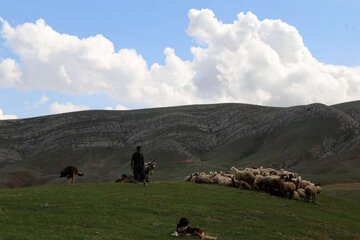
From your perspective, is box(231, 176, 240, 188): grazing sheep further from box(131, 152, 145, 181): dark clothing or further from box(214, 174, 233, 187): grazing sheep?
box(131, 152, 145, 181): dark clothing

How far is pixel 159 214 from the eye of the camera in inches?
1041

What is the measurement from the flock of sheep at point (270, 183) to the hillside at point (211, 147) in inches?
3127

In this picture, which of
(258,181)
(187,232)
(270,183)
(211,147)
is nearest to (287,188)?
(270,183)

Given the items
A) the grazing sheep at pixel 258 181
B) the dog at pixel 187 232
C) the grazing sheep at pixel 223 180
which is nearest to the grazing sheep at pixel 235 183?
the grazing sheep at pixel 223 180

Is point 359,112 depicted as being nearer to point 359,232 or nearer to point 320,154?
point 320,154

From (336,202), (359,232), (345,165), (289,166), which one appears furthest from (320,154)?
(359,232)

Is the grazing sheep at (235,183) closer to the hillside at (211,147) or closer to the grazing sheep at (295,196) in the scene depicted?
the grazing sheep at (295,196)

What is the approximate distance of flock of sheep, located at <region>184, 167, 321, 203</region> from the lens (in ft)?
131

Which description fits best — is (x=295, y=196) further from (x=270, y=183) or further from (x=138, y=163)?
A: (x=138, y=163)

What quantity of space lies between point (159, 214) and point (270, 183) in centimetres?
1615

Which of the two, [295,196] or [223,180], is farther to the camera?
[223,180]

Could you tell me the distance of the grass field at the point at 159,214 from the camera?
2094 cm

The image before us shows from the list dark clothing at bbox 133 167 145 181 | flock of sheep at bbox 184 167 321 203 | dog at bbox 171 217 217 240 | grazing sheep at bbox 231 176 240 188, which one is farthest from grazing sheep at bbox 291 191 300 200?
dog at bbox 171 217 217 240

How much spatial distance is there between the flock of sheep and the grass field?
4.23 ft
